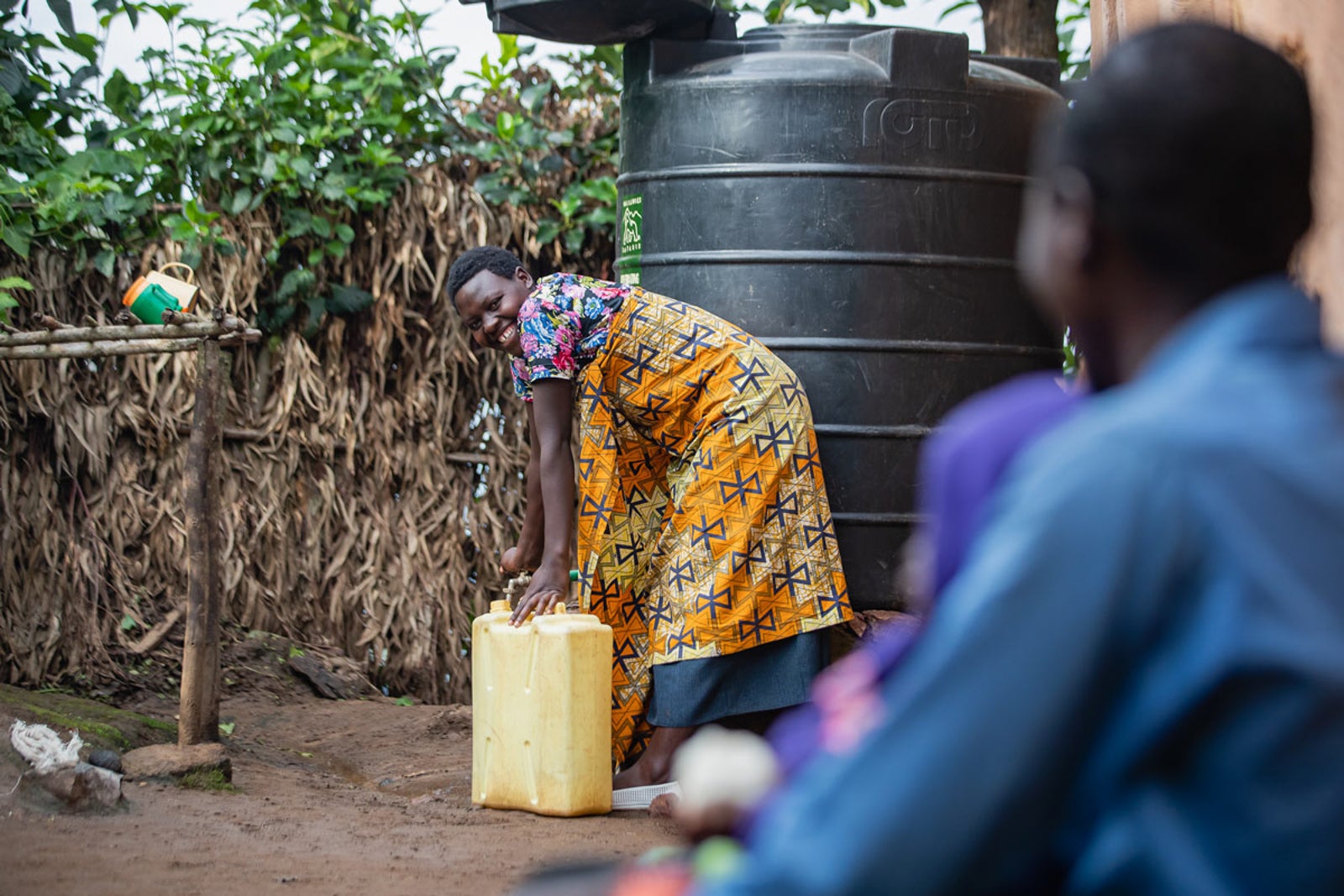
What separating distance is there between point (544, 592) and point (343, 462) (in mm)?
2353

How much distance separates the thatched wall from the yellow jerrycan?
6.95 ft

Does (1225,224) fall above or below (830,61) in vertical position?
below

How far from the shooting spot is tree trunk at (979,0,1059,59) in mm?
5273

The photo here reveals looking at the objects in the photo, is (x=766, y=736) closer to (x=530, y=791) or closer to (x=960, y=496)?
(x=530, y=791)

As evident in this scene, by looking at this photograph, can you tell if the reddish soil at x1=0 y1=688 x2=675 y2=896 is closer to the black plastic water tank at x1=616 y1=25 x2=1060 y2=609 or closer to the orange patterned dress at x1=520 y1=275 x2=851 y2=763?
the orange patterned dress at x1=520 y1=275 x2=851 y2=763

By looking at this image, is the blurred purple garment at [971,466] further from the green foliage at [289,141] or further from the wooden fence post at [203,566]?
the green foliage at [289,141]

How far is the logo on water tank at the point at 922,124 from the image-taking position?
4.26 meters

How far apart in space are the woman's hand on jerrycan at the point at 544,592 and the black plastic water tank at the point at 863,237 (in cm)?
100

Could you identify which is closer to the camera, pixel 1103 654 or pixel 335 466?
pixel 1103 654

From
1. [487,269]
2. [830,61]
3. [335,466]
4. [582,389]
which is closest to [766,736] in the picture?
[582,389]

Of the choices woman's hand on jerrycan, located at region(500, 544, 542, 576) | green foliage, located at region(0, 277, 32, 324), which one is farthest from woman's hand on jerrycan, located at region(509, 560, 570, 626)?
green foliage, located at region(0, 277, 32, 324)

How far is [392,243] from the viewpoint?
226 inches

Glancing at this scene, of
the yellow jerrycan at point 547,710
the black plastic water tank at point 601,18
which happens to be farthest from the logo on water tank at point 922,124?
the yellow jerrycan at point 547,710

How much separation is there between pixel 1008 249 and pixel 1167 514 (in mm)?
3836
